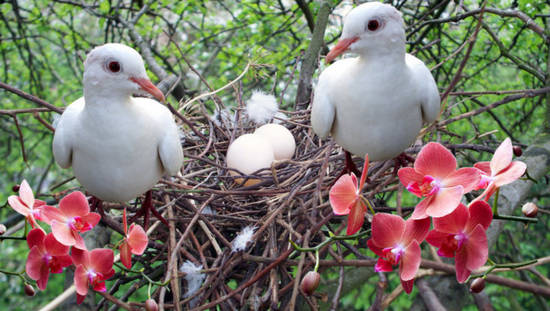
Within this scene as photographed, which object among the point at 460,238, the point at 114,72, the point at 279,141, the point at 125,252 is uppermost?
the point at 114,72

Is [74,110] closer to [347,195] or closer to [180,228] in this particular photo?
[180,228]

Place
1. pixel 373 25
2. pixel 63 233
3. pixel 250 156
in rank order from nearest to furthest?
pixel 63 233 → pixel 373 25 → pixel 250 156

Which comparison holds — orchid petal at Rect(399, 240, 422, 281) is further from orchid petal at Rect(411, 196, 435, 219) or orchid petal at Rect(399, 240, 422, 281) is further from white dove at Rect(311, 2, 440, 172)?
white dove at Rect(311, 2, 440, 172)

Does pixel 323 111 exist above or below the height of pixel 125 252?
above

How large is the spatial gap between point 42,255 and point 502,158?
0.79 meters

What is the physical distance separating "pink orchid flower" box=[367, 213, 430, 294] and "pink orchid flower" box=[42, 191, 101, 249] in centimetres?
52

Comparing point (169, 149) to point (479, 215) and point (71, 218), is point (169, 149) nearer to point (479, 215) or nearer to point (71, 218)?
point (71, 218)

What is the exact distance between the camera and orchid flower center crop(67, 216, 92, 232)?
0.83m

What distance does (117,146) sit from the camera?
110cm

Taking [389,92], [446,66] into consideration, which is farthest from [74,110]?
[446,66]

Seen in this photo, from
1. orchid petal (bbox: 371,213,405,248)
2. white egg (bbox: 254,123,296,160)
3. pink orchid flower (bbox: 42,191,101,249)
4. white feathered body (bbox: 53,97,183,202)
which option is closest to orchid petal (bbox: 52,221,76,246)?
pink orchid flower (bbox: 42,191,101,249)

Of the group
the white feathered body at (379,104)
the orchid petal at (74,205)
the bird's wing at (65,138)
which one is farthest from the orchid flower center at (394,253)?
the bird's wing at (65,138)

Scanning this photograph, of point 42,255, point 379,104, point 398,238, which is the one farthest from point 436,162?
point 42,255

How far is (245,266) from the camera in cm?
139
